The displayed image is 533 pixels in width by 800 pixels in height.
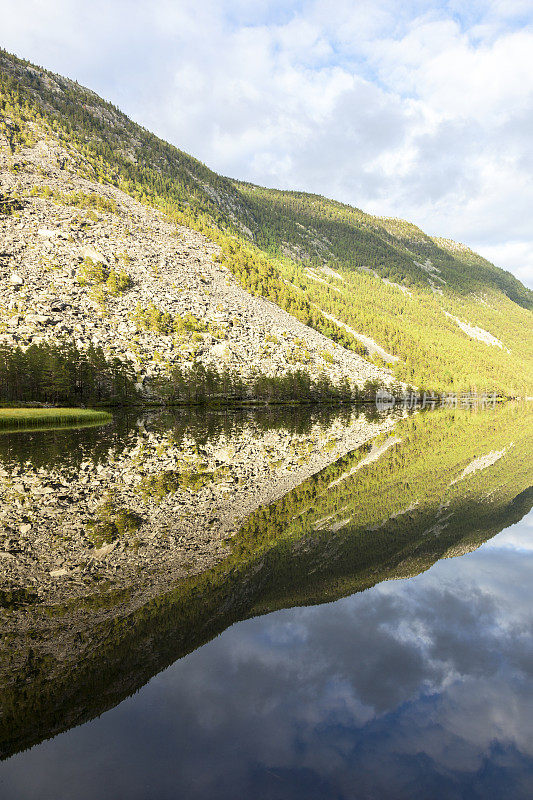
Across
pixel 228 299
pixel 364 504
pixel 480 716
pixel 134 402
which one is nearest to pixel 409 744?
pixel 480 716

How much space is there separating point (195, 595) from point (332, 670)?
13.6 ft

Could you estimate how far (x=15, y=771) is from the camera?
569 cm

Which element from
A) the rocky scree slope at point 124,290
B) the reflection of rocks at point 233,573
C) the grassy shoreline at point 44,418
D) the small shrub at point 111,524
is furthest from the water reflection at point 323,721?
the rocky scree slope at point 124,290

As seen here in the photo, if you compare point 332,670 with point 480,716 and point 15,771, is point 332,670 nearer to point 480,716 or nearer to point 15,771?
point 480,716

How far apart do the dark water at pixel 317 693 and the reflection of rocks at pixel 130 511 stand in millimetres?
2713

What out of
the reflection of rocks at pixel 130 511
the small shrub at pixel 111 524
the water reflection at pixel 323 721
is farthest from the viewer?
the small shrub at pixel 111 524

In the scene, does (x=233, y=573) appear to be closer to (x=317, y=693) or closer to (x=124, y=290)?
(x=317, y=693)

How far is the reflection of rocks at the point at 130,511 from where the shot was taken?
41.2 feet

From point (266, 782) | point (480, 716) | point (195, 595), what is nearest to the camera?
point (266, 782)

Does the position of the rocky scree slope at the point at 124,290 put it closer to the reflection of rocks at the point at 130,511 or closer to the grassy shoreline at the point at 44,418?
the grassy shoreline at the point at 44,418

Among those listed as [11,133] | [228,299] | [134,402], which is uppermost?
[11,133]

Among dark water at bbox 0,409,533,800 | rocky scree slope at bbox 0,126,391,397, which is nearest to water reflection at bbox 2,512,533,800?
dark water at bbox 0,409,533,800

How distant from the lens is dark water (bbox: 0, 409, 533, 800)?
5602 mm

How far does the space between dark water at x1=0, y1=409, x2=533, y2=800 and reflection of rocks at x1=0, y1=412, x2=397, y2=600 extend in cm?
271
